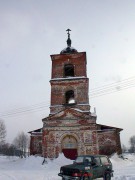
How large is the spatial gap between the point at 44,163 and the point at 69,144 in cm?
336

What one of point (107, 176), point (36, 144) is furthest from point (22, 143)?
point (107, 176)

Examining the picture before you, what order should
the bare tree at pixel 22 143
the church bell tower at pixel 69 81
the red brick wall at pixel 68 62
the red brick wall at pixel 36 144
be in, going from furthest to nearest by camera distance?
the bare tree at pixel 22 143
the red brick wall at pixel 68 62
the red brick wall at pixel 36 144
the church bell tower at pixel 69 81

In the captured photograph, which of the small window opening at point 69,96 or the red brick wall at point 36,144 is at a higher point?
the small window opening at point 69,96

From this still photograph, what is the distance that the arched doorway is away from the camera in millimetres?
21141

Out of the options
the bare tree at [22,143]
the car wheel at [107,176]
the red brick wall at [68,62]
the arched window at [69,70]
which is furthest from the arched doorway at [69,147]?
the bare tree at [22,143]

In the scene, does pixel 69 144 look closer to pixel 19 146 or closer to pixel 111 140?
pixel 111 140

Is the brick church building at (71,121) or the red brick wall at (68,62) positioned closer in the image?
the brick church building at (71,121)

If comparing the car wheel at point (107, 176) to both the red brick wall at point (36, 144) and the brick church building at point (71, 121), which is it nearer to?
the brick church building at point (71, 121)

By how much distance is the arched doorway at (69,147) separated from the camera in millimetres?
21141

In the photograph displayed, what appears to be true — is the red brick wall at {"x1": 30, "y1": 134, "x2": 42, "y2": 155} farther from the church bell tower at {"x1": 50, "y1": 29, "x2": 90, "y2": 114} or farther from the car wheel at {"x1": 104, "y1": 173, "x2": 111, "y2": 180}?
the car wheel at {"x1": 104, "y1": 173, "x2": 111, "y2": 180}

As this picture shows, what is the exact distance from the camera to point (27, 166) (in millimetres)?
19250

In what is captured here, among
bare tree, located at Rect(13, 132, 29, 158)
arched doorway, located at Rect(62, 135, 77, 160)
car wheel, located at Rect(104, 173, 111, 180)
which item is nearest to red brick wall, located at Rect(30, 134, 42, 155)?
arched doorway, located at Rect(62, 135, 77, 160)

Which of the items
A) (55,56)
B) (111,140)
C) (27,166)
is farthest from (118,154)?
(55,56)

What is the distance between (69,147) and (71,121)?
2.68 metres
